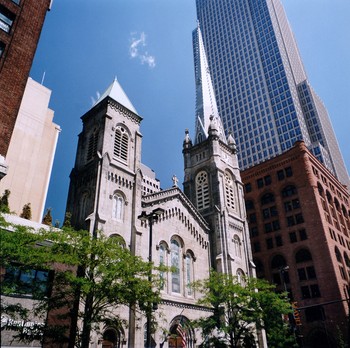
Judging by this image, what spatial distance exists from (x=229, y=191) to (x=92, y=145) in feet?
65.9

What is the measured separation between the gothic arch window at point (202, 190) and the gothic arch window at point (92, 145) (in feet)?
53.4

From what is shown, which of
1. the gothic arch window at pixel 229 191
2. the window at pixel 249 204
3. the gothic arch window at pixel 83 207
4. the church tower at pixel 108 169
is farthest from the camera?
the window at pixel 249 204

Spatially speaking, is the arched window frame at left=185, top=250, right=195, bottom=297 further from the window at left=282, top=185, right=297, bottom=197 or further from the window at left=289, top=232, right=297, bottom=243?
the window at left=282, top=185, right=297, bottom=197

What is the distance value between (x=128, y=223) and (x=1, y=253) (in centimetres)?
1611

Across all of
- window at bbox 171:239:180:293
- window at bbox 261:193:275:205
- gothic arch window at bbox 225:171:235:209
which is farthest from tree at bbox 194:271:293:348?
window at bbox 261:193:275:205

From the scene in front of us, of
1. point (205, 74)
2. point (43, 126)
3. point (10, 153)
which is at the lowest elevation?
point (10, 153)

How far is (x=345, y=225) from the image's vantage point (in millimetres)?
68750

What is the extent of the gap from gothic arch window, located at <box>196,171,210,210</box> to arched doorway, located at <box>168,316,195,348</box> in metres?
16.0

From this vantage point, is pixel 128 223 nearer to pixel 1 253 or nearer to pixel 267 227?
pixel 1 253

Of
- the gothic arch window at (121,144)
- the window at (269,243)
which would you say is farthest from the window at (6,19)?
the window at (269,243)

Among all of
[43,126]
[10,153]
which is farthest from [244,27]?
[10,153]

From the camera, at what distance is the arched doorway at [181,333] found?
29.5m

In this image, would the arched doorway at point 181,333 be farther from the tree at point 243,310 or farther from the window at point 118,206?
the window at point 118,206

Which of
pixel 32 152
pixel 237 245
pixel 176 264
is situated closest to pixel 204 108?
pixel 237 245
